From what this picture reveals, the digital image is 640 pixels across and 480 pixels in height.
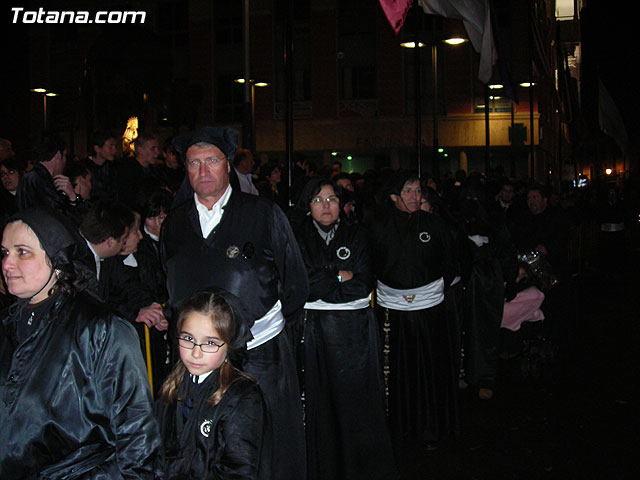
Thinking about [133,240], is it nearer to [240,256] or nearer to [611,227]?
[240,256]

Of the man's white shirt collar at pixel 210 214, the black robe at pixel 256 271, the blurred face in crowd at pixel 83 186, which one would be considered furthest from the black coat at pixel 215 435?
the blurred face in crowd at pixel 83 186

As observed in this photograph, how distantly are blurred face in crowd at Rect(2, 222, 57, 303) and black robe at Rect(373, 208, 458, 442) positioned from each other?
4.33m

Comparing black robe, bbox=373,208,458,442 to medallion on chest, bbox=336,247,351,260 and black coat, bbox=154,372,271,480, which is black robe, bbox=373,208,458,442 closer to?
medallion on chest, bbox=336,247,351,260

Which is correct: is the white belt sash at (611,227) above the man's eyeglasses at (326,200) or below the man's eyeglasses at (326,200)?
below

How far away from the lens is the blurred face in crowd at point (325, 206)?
592 centimetres

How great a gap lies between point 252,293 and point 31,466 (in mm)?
1871

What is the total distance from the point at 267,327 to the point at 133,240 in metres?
1.85

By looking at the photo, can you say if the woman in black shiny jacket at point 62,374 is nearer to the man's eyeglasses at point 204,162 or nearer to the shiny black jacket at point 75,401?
the shiny black jacket at point 75,401

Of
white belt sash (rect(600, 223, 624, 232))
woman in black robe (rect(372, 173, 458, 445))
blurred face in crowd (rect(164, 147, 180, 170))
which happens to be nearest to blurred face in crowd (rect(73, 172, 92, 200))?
blurred face in crowd (rect(164, 147, 180, 170))

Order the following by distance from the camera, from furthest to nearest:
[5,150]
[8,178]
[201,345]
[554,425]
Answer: [5,150] < [8,178] < [554,425] < [201,345]

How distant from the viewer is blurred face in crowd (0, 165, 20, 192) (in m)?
8.12

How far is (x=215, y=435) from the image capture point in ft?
10.5

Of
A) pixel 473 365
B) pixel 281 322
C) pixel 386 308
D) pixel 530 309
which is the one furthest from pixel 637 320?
pixel 281 322

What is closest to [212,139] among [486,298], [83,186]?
[83,186]
